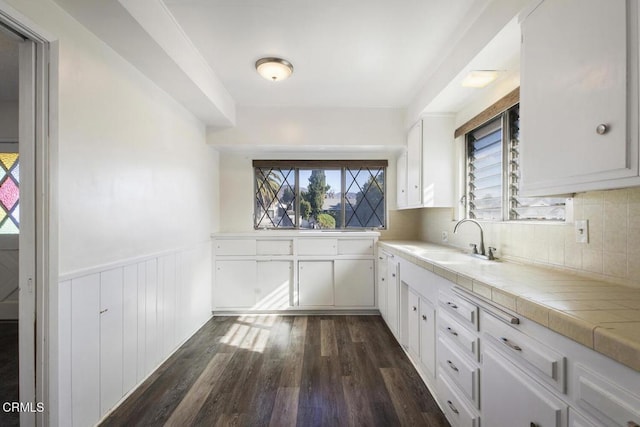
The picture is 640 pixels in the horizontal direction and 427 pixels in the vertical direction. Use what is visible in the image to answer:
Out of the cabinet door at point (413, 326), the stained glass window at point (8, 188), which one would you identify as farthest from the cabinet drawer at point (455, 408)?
the stained glass window at point (8, 188)

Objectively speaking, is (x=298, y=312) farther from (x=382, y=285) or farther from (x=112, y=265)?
(x=112, y=265)

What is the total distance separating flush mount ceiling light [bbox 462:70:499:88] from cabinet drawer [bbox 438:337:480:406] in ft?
5.87

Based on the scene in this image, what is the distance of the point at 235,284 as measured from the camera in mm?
3309

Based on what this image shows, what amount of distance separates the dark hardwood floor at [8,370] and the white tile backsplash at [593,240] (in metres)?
3.12

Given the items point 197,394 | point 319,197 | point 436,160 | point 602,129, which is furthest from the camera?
point 319,197

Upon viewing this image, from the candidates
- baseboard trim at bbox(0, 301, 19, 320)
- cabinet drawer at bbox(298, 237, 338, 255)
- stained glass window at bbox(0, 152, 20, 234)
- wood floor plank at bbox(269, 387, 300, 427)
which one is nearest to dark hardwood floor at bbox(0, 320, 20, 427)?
baseboard trim at bbox(0, 301, 19, 320)

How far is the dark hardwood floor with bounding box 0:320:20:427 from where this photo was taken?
5.01 feet

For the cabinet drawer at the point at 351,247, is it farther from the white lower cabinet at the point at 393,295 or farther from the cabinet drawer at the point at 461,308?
the cabinet drawer at the point at 461,308

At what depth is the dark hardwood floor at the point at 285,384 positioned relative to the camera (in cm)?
165

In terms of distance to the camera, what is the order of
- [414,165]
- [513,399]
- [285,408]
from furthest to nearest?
1. [414,165]
2. [285,408]
3. [513,399]

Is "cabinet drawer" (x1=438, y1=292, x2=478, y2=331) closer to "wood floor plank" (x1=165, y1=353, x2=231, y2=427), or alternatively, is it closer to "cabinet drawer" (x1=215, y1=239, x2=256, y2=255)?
"wood floor plank" (x1=165, y1=353, x2=231, y2=427)

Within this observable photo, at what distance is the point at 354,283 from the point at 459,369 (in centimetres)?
190

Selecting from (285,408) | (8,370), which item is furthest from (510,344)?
(8,370)

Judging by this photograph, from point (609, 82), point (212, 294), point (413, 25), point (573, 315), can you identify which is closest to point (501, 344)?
point (573, 315)
